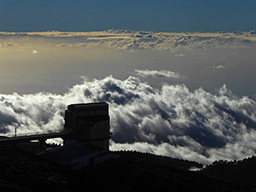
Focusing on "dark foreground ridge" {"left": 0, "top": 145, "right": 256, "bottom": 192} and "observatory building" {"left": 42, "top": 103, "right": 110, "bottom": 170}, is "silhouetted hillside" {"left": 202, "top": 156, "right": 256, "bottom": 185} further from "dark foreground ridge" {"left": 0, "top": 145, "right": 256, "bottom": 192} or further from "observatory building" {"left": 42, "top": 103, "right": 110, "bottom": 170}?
"observatory building" {"left": 42, "top": 103, "right": 110, "bottom": 170}

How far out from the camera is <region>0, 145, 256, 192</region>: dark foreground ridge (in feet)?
220

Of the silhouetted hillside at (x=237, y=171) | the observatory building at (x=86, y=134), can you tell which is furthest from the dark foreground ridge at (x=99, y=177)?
the silhouetted hillside at (x=237, y=171)

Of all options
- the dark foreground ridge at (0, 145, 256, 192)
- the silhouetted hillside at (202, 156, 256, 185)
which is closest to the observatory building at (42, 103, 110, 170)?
the dark foreground ridge at (0, 145, 256, 192)

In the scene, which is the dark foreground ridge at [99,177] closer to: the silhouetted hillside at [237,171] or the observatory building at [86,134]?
the observatory building at [86,134]

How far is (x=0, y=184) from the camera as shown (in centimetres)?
A: 5853

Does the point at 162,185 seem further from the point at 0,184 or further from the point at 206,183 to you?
the point at 0,184

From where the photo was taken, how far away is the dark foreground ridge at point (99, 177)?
67062 mm

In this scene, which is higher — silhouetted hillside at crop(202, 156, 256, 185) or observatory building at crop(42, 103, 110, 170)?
observatory building at crop(42, 103, 110, 170)

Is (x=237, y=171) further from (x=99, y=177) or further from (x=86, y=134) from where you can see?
(x=99, y=177)

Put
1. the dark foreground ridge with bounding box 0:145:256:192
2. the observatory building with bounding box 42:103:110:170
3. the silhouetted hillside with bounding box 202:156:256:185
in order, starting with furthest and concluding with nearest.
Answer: the silhouetted hillside with bounding box 202:156:256:185
the observatory building with bounding box 42:103:110:170
the dark foreground ridge with bounding box 0:145:256:192

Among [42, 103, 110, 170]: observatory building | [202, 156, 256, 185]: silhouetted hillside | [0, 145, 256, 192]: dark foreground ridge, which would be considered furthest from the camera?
[202, 156, 256, 185]: silhouetted hillside

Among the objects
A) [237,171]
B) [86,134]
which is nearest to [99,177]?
[86,134]

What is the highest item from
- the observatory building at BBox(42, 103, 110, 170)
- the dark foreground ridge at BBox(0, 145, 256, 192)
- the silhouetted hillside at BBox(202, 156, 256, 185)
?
the observatory building at BBox(42, 103, 110, 170)

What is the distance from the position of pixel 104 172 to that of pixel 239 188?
35634 mm
